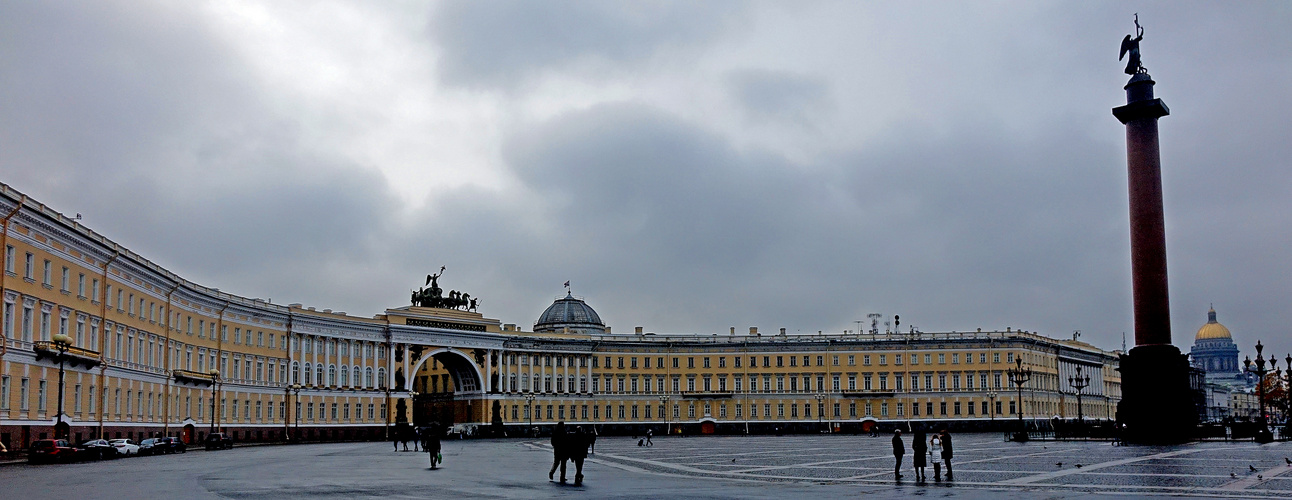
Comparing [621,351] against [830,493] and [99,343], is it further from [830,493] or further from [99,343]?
[830,493]

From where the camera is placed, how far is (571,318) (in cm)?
14612

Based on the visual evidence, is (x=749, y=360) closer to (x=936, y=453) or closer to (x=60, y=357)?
(x=60, y=357)

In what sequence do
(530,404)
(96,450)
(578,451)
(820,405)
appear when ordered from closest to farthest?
(578,451) → (96,450) → (530,404) → (820,405)

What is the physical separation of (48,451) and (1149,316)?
50.4 metres

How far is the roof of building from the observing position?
5723 inches

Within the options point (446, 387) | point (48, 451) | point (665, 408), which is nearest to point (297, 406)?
point (446, 387)

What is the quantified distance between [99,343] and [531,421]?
2679 inches

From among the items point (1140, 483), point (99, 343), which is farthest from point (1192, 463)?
point (99, 343)

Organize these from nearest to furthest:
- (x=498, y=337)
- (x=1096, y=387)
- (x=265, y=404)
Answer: (x=265, y=404)
(x=498, y=337)
(x=1096, y=387)

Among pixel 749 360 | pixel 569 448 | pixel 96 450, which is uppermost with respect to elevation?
pixel 749 360

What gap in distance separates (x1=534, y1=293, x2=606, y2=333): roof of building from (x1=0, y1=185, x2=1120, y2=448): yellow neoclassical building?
0.21 metres

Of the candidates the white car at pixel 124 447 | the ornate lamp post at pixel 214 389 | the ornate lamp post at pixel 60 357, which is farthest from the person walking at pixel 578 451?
the ornate lamp post at pixel 214 389

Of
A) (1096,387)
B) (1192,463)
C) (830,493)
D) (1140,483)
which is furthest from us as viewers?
(1096,387)

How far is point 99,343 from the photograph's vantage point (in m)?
65.8
